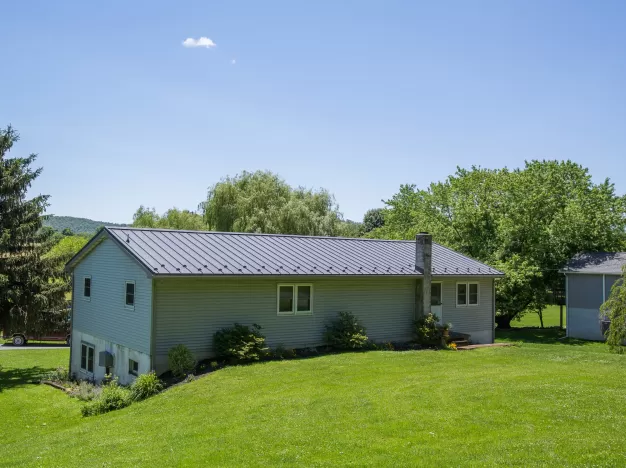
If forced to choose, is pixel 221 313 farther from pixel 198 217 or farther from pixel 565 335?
pixel 198 217

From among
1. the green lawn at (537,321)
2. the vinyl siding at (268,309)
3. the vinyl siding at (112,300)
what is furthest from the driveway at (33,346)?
the green lawn at (537,321)

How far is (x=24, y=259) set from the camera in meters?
23.8

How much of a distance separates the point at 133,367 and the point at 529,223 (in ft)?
74.7

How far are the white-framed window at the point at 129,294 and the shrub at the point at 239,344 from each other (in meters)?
2.78

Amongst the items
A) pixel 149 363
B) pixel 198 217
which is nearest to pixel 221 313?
pixel 149 363

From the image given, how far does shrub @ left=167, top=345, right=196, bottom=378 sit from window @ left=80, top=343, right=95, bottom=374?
19.0 feet

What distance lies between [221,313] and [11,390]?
809 centimetres

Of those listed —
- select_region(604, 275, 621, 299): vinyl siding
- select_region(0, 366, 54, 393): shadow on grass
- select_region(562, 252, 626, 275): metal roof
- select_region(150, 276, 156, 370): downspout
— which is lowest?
select_region(0, 366, 54, 393): shadow on grass

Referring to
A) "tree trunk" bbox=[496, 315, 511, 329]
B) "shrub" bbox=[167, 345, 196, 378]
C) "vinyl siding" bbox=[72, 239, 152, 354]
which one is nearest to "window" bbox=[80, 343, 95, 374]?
"vinyl siding" bbox=[72, 239, 152, 354]

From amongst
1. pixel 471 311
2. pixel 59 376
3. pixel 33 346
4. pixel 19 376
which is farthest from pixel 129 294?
pixel 33 346

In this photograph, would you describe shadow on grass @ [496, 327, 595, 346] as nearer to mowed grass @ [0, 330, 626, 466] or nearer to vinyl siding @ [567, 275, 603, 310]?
vinyl siding @ [567, 275, 603, 310]

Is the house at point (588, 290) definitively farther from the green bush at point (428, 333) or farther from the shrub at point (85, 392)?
the shrub at point (85, 392)

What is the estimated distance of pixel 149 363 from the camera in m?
15.8

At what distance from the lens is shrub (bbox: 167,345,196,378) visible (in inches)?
610
